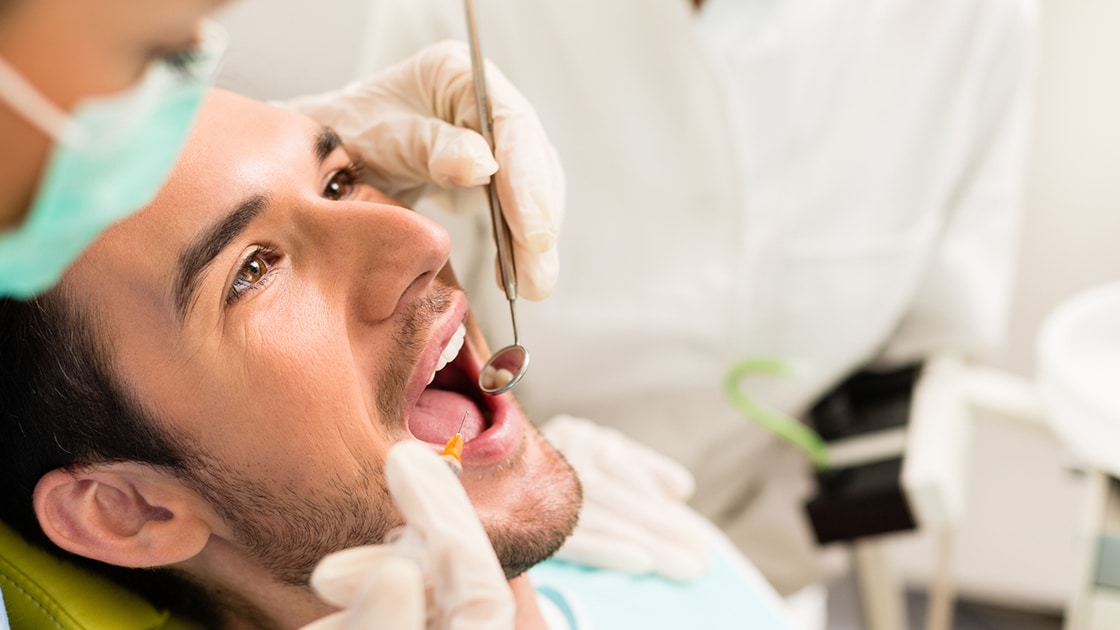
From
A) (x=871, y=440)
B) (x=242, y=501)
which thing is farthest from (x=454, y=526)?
(x=871, y=440)

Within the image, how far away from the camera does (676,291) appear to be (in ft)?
5.02

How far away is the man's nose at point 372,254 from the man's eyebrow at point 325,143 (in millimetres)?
73

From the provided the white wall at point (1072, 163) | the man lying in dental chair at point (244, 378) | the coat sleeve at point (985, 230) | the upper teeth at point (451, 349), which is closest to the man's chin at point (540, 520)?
the man lying in dental chair at point (244, 378)

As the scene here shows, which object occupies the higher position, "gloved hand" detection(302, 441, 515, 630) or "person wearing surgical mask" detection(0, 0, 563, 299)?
"person wearing surgical mask" detection(0, 0, 563, 299)

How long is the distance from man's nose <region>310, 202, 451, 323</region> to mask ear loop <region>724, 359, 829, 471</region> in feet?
2.76

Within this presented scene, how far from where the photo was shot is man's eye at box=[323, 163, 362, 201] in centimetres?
92

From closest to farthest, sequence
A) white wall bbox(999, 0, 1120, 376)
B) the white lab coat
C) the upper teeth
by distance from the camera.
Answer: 1. the upper teeth
2. the white lab coat
3. white wall bbox(999, 0, 1120, 376)

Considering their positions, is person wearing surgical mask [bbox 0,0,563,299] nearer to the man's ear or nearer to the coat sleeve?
the man's ear

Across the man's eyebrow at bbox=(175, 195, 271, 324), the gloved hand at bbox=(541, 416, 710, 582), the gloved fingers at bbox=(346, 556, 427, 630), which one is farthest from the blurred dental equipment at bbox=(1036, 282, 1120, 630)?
the man's eyebrow at bbox=(175, 195, 271, 324)

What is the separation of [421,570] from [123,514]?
336 mm

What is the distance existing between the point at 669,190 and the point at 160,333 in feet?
2.94

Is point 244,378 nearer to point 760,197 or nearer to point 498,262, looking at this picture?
point 498,262

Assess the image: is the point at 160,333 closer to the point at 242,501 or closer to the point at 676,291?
the point at 242,501

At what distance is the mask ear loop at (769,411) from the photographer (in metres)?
1.53
